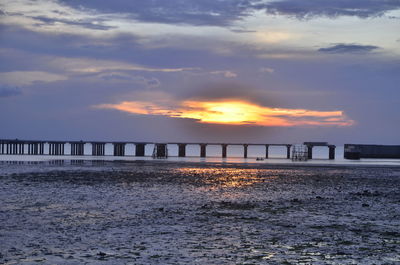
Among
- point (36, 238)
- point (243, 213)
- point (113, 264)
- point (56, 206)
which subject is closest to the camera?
point (113, 264)

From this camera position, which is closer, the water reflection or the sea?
the sea

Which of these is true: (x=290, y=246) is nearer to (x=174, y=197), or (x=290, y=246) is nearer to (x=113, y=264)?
(x=113, y=264)

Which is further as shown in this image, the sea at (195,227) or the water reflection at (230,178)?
the water reflection at (230,178)

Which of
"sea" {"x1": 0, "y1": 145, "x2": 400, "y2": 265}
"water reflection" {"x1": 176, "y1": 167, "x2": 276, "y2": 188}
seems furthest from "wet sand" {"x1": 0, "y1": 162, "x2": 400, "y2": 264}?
"water reflection" {"x1": 176, "y1": 167, "x2": 276, "y2": 188}

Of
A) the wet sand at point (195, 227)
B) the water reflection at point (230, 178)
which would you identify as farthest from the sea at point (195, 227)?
the water reflection at point (230, 178)

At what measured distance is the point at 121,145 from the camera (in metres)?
110

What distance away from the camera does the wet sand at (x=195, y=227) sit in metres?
12.2

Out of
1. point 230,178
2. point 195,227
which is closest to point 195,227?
point 195,227

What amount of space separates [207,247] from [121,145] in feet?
322

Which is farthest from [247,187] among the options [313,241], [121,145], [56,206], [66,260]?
[121,145]

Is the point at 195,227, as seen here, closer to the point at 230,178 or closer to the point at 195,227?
the point at 195,227

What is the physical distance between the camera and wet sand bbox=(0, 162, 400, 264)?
12.2 m

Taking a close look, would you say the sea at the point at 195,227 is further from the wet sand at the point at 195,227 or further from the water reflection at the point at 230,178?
the water reflection at the point at 230,178

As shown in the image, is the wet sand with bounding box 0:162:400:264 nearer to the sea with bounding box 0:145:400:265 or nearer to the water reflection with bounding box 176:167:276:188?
the sea with bounding box 0:145:400:265
